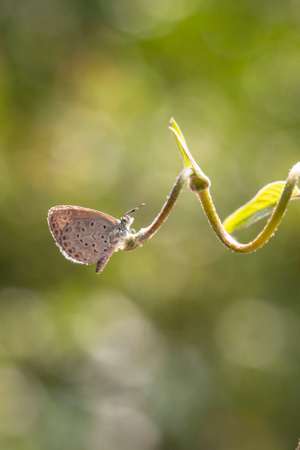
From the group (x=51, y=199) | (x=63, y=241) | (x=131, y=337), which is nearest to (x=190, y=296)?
(x=131, y=337)

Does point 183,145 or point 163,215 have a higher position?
point 183,145

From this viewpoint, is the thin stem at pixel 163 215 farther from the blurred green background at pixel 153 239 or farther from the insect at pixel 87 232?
the blurred green background at pixel 153 239

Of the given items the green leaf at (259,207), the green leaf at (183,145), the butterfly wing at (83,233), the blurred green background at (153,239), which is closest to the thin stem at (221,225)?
the green leaf at (183,145)

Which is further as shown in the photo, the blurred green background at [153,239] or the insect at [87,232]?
the blurred green background at [153,239]

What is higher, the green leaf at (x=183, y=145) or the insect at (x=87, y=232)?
the green leaf at (x=183, y=145)

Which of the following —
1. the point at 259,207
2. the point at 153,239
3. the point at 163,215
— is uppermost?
the point at 153,239

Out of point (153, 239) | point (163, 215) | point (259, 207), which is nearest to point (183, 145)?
point (163, 215)

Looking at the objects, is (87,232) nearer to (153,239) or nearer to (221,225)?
(221,225)

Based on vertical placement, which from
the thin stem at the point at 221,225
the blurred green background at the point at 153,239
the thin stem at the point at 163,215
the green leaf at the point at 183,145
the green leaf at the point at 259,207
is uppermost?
the blurred green background at the point at 153,239
